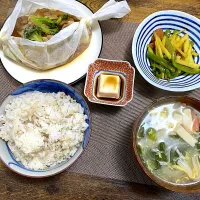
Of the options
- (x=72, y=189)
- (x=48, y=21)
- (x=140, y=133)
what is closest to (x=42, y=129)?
(x=72, y=189)

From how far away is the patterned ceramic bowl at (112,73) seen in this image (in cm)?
162

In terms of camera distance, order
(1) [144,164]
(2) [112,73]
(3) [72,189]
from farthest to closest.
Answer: (2) [112,73]
(3) [72,189]
(1) [144,164]

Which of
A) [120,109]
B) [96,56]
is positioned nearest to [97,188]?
[120,109]

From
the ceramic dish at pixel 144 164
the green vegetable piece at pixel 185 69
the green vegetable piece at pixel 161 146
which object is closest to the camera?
the ceramic dish at pixel 144 164

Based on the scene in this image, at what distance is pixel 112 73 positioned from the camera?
1.71 metres

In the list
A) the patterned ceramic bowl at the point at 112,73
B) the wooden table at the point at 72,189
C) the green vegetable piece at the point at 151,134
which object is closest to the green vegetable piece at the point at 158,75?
the patterned ceramic bowl at the point at 112,73

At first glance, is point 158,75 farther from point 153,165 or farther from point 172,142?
point 153,165

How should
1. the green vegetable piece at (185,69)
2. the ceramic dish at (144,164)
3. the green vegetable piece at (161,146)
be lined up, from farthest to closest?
1. the green vegetable piece at (185,69)
2. the green vegetable piece at (161,146)
3. the ceramic dish at (144,164)

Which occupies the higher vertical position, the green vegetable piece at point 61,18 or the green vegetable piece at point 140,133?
the green vegetable piece at point 61,18

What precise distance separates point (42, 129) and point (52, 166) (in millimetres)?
174

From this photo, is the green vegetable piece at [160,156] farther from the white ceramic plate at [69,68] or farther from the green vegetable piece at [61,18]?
the green vegetable piece at [61,18]

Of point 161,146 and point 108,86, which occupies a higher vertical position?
point 108,86

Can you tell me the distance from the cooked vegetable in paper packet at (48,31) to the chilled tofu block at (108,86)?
8.3 inches

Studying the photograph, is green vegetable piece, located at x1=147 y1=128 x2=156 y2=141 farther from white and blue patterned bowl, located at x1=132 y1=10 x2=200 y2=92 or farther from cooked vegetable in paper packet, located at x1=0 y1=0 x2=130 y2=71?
cooked vegetable in paper packet, located at x1=0 y1=0 x2=130 y2=71
